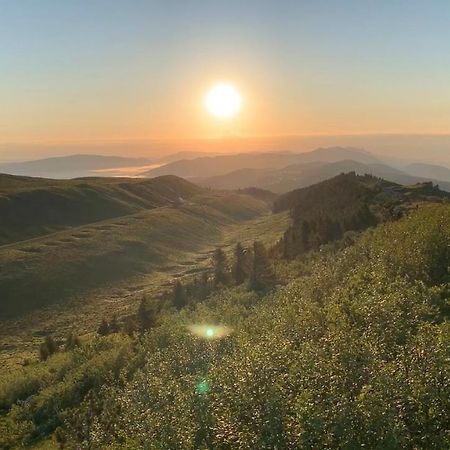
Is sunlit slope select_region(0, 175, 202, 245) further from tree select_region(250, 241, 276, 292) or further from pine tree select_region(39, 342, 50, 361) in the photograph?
tree select_region(250, 241, 276, 292)

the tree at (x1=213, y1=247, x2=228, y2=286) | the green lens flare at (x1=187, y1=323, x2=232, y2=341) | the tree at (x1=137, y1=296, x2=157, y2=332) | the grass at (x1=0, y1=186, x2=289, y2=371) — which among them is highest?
the green lens flare at (x1=187, y1=323, x2=232, y2=341)

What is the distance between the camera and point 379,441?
52.9 feet

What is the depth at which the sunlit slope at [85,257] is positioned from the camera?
10019 cm

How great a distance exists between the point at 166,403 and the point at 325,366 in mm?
8691

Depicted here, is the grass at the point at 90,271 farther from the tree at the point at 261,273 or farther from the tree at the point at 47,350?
the tree at the point at 261,273

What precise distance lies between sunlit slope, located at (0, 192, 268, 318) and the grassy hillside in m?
49.7

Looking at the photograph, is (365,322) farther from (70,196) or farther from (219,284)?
(70,196)

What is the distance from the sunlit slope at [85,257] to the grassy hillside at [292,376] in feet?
163

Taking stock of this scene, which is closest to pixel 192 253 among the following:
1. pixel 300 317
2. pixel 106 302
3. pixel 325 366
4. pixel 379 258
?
pixel 106 302

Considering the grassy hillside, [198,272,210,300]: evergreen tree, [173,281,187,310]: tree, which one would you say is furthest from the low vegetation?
[173,281,187,310]: tree

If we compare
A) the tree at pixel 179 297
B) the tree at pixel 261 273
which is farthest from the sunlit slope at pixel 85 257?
the tree at pixel 261 273

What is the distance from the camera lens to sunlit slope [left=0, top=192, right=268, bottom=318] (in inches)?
3944

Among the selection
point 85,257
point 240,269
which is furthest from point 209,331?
point 85,257

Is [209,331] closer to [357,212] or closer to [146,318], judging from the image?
[146,318]
